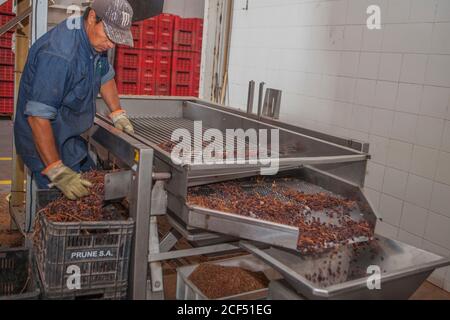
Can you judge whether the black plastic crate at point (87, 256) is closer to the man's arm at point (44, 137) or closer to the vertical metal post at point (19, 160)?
the man's arm at point (44, 137)

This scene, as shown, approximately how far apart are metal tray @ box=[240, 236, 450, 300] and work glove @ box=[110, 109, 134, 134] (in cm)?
112

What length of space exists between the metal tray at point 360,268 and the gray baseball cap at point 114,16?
1168 millimetres

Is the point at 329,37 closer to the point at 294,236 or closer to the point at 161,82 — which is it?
the point at 294,236

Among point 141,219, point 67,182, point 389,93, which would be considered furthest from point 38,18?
point 389,93

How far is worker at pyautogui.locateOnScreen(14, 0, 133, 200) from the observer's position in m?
2.02

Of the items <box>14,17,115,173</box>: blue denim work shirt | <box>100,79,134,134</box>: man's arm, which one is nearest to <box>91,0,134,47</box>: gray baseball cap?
<box>14,17,115,173</box>: blue denim work shirt

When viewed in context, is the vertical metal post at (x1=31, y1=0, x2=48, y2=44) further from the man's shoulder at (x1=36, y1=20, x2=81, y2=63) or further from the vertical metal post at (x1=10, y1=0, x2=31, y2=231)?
the man's shoulder at (x1=36, y1=20, x2=81, y2=63)

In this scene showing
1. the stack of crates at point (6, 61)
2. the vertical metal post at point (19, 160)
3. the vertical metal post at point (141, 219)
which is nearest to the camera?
the vertical metal post at point (141, 219)

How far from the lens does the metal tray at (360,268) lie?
1473 mm

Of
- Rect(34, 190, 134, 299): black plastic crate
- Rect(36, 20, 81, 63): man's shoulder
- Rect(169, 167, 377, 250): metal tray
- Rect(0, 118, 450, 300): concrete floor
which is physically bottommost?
Rect(0, 118, 450, 300): concrete floor

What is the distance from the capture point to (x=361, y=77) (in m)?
3.54

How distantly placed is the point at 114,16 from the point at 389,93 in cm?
215

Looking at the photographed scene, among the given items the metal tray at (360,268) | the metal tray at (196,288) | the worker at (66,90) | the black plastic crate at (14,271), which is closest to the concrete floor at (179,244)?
the metal tray at (196,288)
